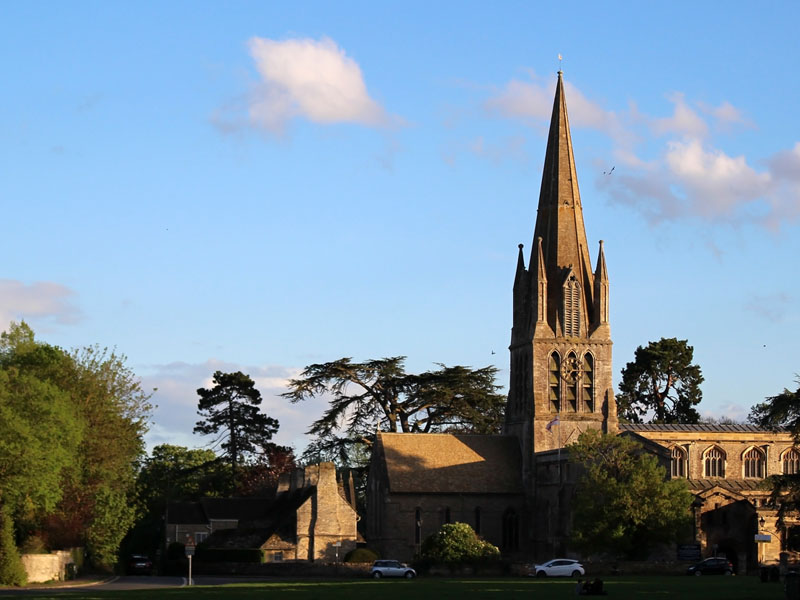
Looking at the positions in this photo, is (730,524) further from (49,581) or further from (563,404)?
(49,581)

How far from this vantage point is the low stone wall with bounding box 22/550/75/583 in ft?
217

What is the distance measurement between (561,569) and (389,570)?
29.4 ft

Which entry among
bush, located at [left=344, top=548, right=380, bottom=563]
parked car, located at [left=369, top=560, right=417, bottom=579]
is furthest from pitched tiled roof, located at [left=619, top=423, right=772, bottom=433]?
parked car, located at [left=369, top=560, right=417, bottom=579]

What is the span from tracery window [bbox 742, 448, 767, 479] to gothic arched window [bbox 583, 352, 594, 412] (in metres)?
11.9

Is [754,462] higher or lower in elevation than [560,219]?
lower

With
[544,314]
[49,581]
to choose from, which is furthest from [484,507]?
[49,581]

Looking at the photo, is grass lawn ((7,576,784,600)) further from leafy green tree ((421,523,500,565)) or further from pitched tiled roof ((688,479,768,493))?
pitched tiled roof ((688,479,768,493))

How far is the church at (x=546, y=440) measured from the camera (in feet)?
289

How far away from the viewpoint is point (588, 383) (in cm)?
9162

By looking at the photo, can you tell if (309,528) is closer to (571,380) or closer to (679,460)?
(571,380)

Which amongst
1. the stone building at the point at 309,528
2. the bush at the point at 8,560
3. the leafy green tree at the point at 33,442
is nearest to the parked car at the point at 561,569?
the stone building at the point at 309,528

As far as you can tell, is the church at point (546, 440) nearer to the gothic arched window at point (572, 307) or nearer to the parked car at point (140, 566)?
the gothic arched window at point (572, 307)

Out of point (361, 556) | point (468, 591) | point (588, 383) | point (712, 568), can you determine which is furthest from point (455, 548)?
point (468, 591)

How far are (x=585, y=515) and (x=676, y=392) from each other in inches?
1973
